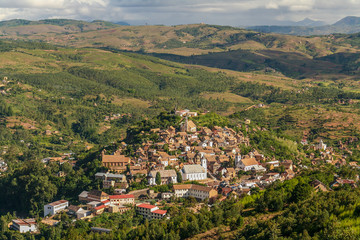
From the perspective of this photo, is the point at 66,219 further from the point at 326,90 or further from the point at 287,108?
the point at 326,90

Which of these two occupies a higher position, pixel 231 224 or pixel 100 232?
pixel 231 224

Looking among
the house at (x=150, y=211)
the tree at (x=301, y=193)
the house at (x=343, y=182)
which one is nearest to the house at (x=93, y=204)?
the house at (x=150, y=211)

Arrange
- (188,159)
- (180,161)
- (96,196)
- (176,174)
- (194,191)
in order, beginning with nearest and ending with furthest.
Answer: (96,196) < (194,191) < (176,174) < (180,161) < (188,159)

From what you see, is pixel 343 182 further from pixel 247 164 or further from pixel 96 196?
pixel 96 196

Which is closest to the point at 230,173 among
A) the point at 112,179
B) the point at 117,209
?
the point at 112,179

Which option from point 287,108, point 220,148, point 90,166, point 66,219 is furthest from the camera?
point 287,108

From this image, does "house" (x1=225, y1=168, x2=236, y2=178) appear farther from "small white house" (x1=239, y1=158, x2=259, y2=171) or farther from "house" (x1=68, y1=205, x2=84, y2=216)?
"house" (x1=68, y1=205, x2=84, y2=216)

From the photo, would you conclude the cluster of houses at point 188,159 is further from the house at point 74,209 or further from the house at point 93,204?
the house at point 74,209

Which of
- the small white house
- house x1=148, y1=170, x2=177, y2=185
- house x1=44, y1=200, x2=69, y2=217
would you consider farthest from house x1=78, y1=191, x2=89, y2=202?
the small white house

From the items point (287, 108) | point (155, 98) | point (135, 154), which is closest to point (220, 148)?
point (135, 154)
